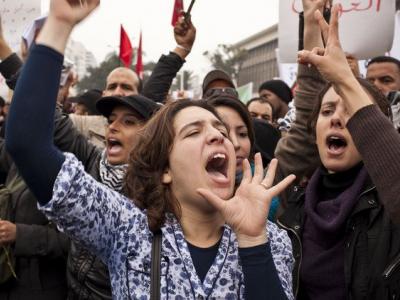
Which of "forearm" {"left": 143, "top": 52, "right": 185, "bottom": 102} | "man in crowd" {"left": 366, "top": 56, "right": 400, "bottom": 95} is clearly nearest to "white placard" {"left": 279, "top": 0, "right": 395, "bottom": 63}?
"man in crowd" {"left": 366, "top": 56, "right": 400, "bottom": 95}

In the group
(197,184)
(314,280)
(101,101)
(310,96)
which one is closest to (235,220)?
(197,184)

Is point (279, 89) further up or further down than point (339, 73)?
further up

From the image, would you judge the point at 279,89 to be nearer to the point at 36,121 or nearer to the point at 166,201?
the point at 166,201

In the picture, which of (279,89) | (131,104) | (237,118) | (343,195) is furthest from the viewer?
(279,89)

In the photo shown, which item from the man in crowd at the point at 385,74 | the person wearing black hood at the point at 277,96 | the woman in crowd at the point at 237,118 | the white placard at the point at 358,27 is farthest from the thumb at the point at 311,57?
the person wearing black hood at the point at 277,96

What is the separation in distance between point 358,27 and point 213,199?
2.55 m

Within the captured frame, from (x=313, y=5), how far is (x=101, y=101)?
1131 mm

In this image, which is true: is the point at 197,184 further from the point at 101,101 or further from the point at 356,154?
the point at 101,101

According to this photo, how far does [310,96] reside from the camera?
102 inches

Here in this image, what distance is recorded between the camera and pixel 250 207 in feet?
5.38

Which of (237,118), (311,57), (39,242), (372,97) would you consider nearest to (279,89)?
(237,118)

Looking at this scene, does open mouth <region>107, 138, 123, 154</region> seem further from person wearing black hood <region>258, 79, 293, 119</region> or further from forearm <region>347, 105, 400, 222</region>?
person wearing black hood <region>258, 79, 293, 119</region>

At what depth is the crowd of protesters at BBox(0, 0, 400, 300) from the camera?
1.52 meters

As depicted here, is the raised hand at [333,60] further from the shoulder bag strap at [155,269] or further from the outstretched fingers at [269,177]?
the shoulder bag strap at [155,269]
